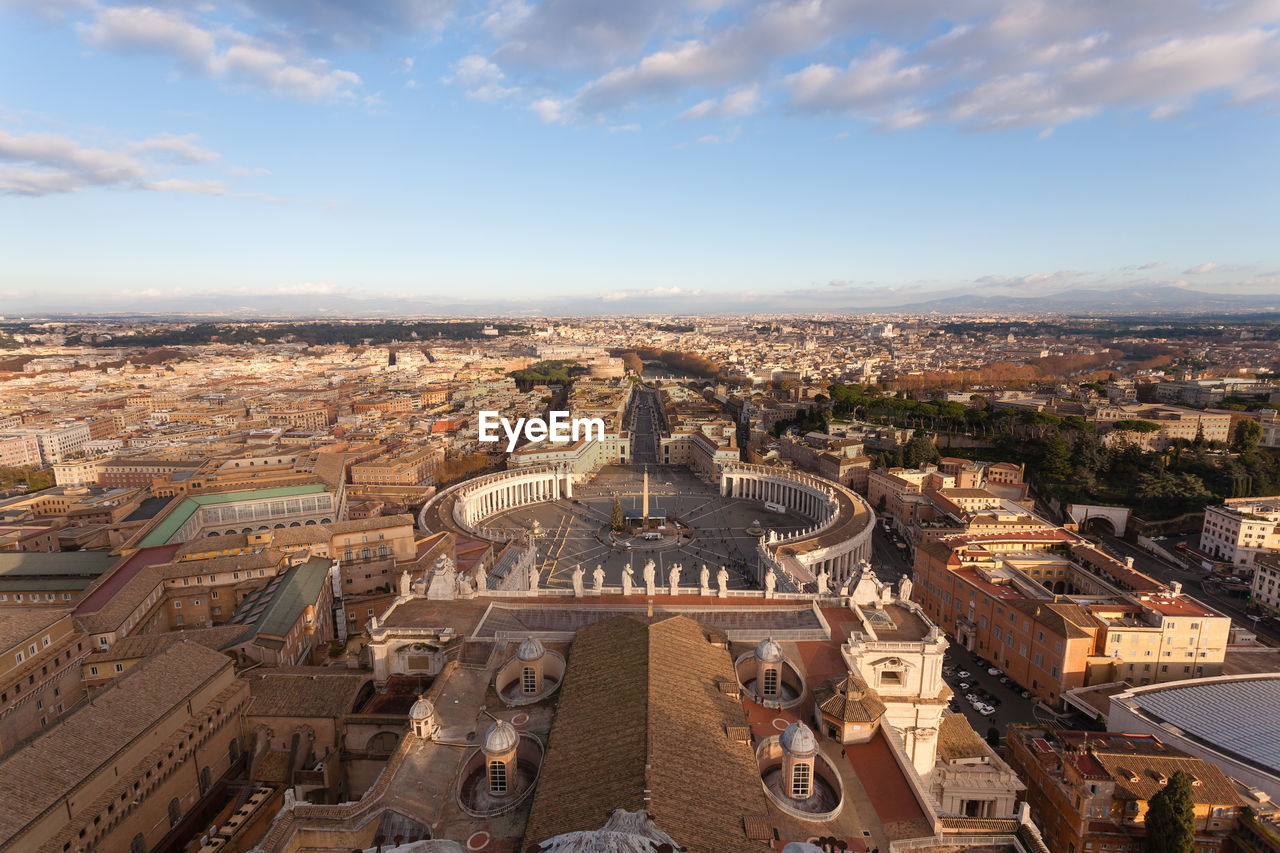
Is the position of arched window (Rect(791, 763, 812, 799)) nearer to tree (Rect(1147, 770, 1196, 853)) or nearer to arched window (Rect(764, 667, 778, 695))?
arched window (Rect(764, 667, 778, 695))

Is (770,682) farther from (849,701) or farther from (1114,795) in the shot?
(1114,795)

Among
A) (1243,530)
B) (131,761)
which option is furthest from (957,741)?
(1243,530)

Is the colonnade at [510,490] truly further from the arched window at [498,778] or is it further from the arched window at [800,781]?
the arched window at [800,781]

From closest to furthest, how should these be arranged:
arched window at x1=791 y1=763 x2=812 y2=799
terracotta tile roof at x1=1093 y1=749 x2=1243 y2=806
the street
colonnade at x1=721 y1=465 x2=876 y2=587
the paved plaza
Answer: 1. arched window at x1=791 y1=763 x2=812 y2=799
2. terracotta tile roof at x1=1093 y1=749 x2=1243 y2=806
3. the street
4. colonnade at x1=721 y1=465 x2=876 y2=587
5. the paved plaza

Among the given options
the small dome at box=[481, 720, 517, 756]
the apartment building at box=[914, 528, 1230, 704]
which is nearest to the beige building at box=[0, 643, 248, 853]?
the small dome at box=[481, 720, 517, 756]

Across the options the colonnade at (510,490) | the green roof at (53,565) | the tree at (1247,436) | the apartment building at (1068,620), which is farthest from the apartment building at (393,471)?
the tree at (1247,436)
